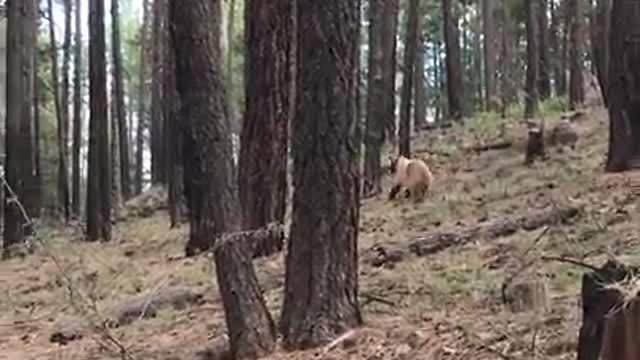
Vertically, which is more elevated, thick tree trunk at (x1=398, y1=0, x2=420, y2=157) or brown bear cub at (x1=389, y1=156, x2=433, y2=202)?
thick tree trunk at (x1=398, y1=0, x2=420, y2=157)

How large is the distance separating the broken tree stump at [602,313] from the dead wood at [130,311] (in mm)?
5135

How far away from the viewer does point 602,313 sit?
12.7ft

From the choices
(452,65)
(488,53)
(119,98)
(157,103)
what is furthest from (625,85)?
(157,103)

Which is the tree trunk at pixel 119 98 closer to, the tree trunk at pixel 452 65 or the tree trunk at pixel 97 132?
the tree trunk at pixel 97 132

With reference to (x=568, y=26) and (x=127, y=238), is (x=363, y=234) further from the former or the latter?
(x=568, y=26)

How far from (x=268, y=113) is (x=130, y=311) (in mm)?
2533

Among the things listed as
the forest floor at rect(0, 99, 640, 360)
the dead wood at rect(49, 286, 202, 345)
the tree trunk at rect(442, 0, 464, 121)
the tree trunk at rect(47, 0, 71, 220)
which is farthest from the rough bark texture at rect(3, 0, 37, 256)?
the tree trunk at rect(442, 0, 464, 121)

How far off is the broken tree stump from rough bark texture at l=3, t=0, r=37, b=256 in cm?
1453

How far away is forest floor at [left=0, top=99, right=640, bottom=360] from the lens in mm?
6410

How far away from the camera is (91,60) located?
666 inches

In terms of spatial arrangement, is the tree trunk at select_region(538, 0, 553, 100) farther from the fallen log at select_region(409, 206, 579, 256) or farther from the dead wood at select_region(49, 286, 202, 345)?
the dead wood at select_region(49, 286, 202, 345)

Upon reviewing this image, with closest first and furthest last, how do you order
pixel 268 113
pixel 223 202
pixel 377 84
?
pixel 223 202 → pixel 268 113 → pixel 377 84

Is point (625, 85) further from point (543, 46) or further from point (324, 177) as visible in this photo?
point (543, 46)

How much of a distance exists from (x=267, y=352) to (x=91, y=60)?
11.1 metres
